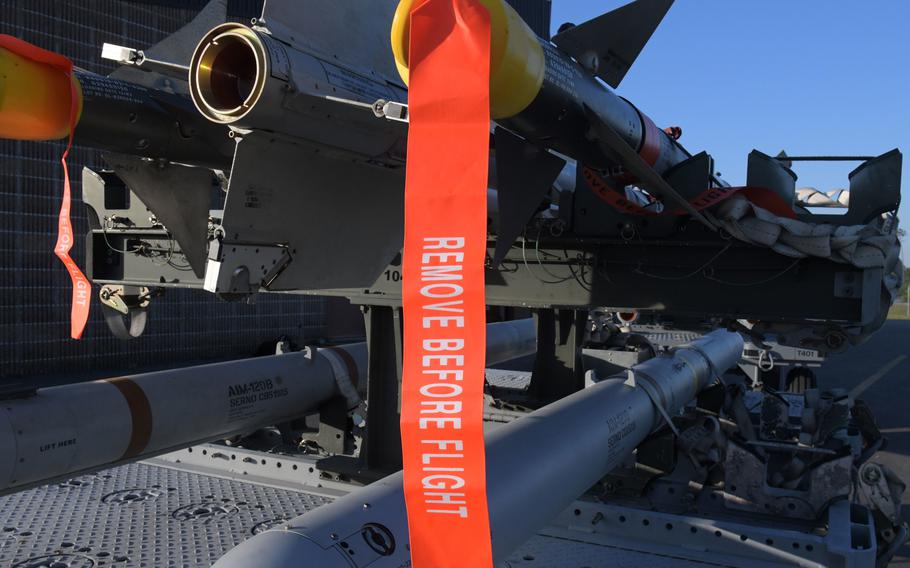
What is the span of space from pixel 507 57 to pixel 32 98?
2301mm

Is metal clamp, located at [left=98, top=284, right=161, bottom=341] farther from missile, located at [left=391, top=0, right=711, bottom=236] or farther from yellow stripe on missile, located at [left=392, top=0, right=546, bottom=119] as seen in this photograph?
yellow stripe on missile, located at [left=392, top=0, right=546, bottom=119]

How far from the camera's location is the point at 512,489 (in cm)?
307

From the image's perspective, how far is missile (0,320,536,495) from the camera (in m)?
4.12

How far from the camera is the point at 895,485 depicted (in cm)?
504

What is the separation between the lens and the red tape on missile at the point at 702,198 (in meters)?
4.09

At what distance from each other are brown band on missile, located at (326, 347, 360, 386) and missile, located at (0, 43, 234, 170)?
2.66 m

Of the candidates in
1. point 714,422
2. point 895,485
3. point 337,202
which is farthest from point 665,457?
point 337,202

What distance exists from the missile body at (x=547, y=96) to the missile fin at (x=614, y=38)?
0.09 meters

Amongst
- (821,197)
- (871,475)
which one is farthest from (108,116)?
(821,197)

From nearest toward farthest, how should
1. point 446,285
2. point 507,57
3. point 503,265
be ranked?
point 446,285, point 507,57, point 503,265

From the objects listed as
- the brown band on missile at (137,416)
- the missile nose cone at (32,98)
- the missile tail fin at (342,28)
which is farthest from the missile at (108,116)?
the brown band on missile at (137,416)

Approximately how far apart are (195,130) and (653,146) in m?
2.63

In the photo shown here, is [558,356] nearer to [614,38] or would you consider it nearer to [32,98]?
[614,38]

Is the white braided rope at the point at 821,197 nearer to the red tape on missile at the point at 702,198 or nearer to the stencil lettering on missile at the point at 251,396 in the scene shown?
the red tape on missile at the point at 702,198
